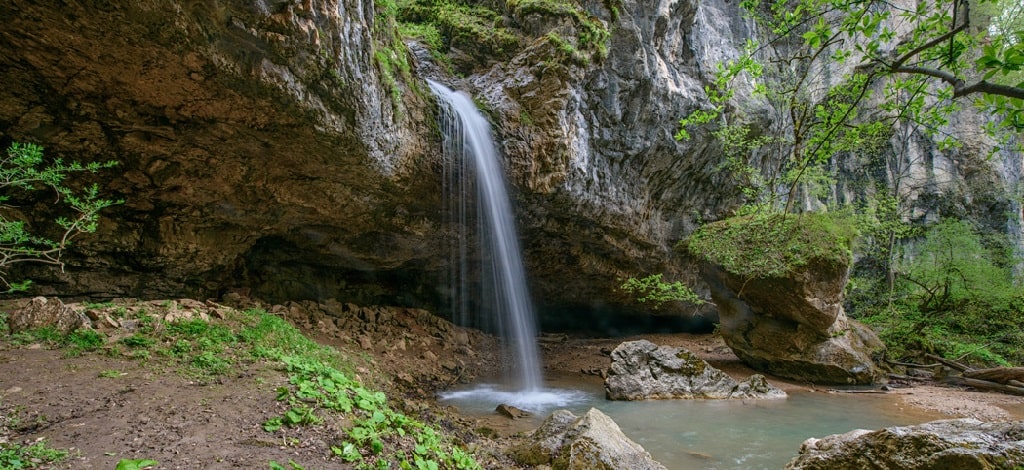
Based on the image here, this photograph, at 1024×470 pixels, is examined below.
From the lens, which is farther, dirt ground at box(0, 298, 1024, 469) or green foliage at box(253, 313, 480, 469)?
green foliage at box(253, 313, 480, 469)

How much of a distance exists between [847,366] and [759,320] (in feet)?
7.81

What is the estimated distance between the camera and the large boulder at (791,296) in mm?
12039

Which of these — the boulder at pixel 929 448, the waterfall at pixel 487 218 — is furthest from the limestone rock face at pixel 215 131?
the boulder at pixel 929 448

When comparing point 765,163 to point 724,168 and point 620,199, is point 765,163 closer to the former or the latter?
point 724,168

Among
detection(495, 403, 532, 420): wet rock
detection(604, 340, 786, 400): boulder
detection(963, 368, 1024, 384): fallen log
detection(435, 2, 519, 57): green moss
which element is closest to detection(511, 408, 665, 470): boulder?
detection(495, 403, 532, 420): wet rock

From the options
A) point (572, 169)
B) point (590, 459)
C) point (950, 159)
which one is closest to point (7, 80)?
point (590, 459)

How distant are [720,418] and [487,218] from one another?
6956 mm

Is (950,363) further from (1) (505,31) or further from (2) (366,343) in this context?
(2) (366,343)

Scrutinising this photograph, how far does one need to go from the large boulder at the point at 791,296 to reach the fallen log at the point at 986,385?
1.92 metres

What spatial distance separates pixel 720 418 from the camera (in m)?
8.76

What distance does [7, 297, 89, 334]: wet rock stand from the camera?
5.33 meters

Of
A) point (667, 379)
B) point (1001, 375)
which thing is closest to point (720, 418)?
point (667, 379)

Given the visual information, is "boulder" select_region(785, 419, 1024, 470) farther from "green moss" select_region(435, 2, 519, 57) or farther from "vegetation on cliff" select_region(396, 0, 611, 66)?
"green moss" select_region(435, 2, 519, 57)

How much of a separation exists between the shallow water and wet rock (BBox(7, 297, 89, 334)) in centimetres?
612
